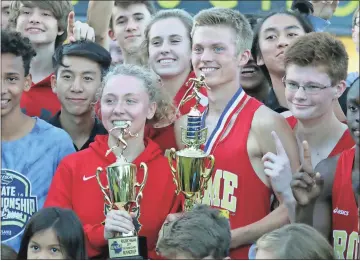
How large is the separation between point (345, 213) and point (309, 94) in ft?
2.21

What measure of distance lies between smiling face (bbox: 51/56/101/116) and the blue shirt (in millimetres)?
387

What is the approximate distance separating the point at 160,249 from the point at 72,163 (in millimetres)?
1145

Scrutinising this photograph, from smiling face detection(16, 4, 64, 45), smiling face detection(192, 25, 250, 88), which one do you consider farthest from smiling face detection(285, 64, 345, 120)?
smiling face detection(16, 4, 64, 45)

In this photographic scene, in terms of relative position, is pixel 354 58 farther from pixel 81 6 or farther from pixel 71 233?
pixel 71 233

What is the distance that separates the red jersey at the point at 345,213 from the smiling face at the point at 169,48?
144cm

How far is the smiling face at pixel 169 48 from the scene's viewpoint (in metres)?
6.04

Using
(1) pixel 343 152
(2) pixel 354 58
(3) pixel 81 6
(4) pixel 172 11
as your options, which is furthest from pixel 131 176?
(2) pixel 354 58

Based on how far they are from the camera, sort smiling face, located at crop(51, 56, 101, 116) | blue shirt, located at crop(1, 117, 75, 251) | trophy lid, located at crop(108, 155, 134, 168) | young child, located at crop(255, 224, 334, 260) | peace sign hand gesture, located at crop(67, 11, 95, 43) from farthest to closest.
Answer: peace sign hand gesture, located at crop(67, 11, 95, 43) → smiling face, located at crop(51, 56, 101, 116) → blue shirt, located at crop(1, 117, 75, 251) → trophy lid, located at crop(108, 155, 134, 168) → young child, located at crop(255, 224, 334, 260)

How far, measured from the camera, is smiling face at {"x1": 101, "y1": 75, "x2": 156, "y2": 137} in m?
5.35

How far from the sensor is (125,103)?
5398 millimetres

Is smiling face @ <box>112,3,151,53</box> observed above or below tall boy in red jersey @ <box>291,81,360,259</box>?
above

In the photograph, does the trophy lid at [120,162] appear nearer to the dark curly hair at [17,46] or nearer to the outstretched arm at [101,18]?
the dark curly hair at [17,46]

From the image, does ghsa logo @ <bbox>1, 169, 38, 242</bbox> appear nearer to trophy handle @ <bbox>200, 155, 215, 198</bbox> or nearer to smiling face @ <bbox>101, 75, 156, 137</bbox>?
smiling face @ <bbox>101, 75, 156, 137</bbox>

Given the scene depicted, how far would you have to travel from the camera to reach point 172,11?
246 inches
